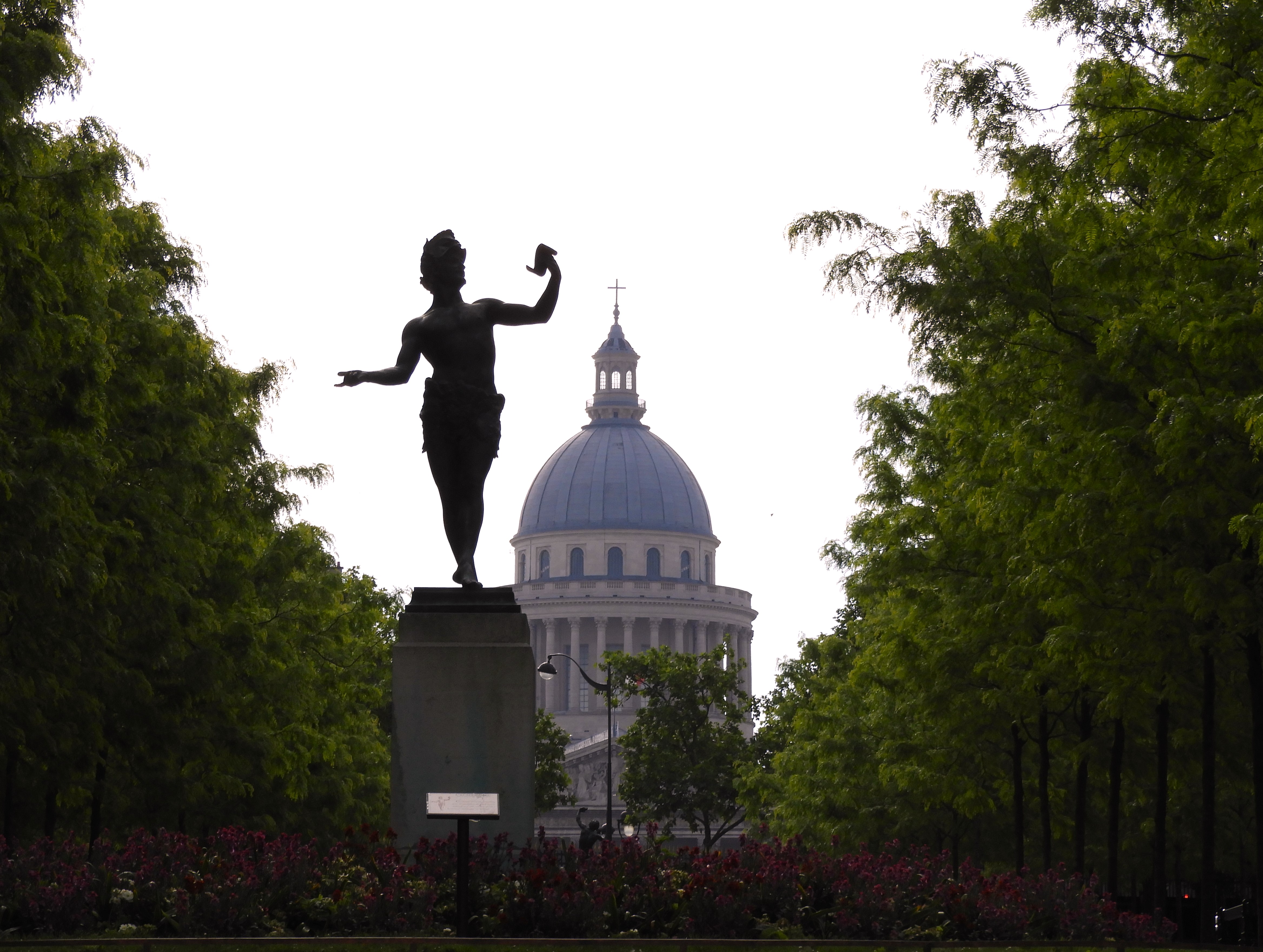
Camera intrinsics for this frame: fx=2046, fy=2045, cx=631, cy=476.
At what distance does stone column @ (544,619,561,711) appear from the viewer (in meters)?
174

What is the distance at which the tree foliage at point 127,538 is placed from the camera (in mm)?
19500

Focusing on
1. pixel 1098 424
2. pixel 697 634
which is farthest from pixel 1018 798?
pixel 697 634

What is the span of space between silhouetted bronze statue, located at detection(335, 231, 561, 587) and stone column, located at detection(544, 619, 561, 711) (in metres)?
157

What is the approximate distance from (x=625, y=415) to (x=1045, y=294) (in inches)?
6972

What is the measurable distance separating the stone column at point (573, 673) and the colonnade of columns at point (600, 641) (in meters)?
0.05

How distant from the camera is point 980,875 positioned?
16.0m

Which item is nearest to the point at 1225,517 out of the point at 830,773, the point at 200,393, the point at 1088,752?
the point at 1088,752

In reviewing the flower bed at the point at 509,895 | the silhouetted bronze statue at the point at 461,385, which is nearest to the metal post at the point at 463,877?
the flower bed at the point at 509,895

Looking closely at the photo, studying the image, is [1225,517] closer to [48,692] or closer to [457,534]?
[457,534]

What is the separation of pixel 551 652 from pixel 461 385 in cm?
15836

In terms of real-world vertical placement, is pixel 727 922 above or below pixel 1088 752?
below

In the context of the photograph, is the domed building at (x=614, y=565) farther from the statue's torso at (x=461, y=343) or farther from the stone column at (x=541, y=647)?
the statue's torso at (x=461, y=343)

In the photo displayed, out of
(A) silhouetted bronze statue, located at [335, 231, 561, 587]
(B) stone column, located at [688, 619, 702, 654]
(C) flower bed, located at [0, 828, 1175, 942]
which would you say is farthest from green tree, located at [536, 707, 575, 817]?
(B) stone column, located at [688, 619, 702, 654]

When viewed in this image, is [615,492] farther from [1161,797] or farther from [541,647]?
[1161,797]
